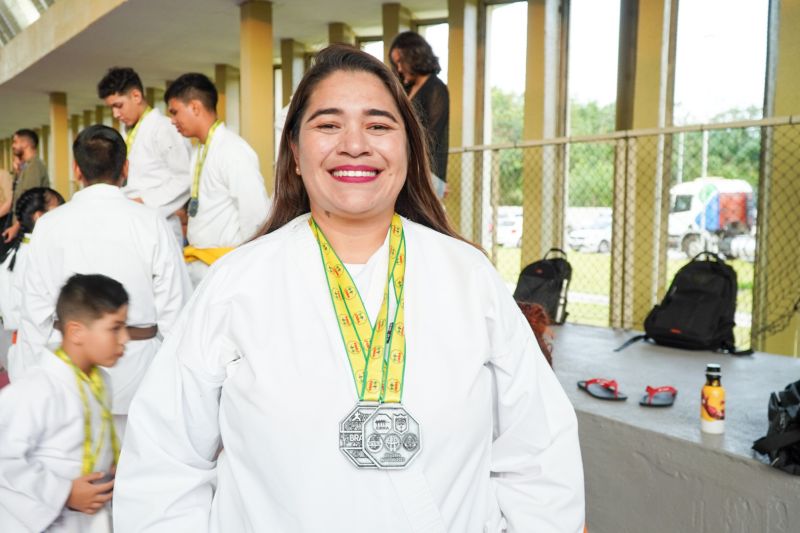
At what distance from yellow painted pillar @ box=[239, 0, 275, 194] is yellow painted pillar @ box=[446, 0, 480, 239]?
227 cm

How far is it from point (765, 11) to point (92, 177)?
595 cm

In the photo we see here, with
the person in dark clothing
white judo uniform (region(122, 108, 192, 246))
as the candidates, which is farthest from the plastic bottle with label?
white judo uniform (region(122, 108, 192, 246))

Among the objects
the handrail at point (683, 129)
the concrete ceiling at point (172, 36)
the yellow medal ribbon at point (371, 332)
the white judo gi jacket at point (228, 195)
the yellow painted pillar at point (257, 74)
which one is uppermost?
the concrete ceiling at point (172, 36)

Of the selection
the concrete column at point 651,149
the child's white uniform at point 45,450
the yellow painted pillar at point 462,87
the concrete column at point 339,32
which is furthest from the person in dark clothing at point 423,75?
the concrete column at point 339,32

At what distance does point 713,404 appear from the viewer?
9.80 ft

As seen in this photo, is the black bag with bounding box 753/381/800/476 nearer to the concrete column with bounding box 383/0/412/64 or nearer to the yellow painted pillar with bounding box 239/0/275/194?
the concrete column with bounding box 383/0/412/64

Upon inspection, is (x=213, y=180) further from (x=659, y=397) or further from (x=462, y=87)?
(x=462, y=87)

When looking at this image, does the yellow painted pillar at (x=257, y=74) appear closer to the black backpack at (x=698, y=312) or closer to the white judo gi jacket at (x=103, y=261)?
the black backpack at (x=698, y=312)

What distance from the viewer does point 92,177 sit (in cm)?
316

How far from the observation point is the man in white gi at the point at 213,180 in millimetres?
4004

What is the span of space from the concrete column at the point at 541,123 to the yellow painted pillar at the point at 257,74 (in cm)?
328

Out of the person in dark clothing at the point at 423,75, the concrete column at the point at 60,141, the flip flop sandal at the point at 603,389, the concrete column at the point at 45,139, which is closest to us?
the flip flop sandal at the point at 603,389

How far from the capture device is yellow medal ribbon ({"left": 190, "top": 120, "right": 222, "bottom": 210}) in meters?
4.07

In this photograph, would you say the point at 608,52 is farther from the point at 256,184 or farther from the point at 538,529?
the point at 538,529
